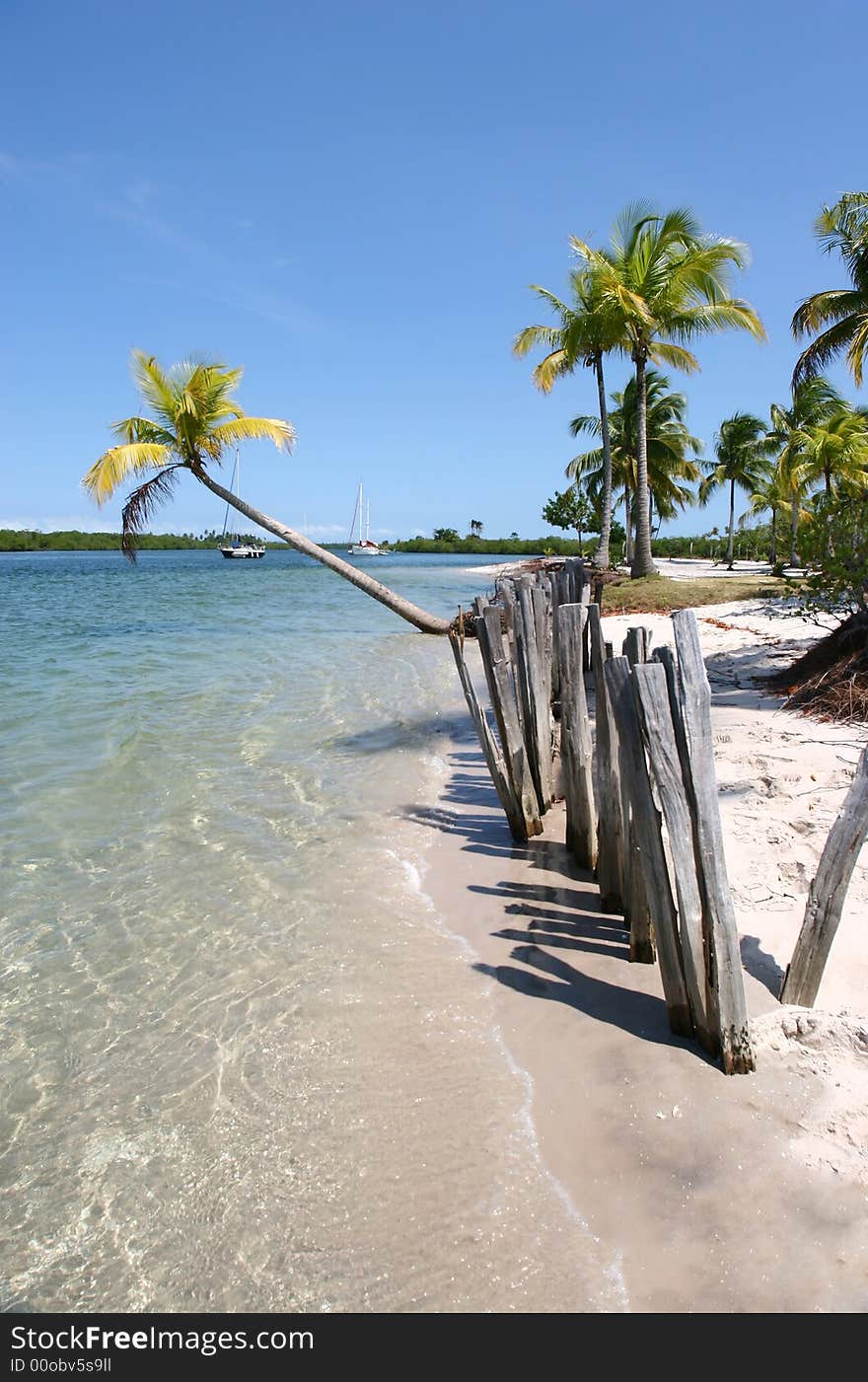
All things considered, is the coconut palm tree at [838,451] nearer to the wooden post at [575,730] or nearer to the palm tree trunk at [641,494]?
the palm tree trunk at [641,494]

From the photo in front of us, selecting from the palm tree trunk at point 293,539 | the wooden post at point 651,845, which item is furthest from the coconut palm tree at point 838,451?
the wooden post at point 651,845

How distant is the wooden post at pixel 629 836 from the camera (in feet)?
10.3

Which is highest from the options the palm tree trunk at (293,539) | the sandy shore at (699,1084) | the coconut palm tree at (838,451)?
the coconut palm tree at (838,451)

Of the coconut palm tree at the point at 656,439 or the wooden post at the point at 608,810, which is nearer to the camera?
the wooden post at the point at 608,810

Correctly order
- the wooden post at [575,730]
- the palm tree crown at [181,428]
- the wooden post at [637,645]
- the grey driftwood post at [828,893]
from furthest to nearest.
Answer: the palm tree crown at [181,428] → the wooden post at [575,730] → the wooden post at [637,645] → the grey driftwood post at [828,893]

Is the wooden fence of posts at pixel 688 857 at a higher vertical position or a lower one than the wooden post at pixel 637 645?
lower

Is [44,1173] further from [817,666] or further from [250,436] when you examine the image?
[250,436]

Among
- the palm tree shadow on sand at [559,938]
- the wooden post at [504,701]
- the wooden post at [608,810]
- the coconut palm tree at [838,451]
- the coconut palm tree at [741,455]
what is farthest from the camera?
the coconut palm tree at [741,455]

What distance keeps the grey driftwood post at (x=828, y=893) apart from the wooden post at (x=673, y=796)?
1.78 ft

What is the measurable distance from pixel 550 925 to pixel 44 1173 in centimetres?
266

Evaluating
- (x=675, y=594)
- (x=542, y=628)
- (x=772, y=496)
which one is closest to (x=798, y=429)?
(x=772, y=496)

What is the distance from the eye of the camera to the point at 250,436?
1688 cm

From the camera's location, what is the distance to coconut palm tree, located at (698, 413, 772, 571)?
43.6 metres

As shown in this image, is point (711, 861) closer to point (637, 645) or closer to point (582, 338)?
point (637, 645)
